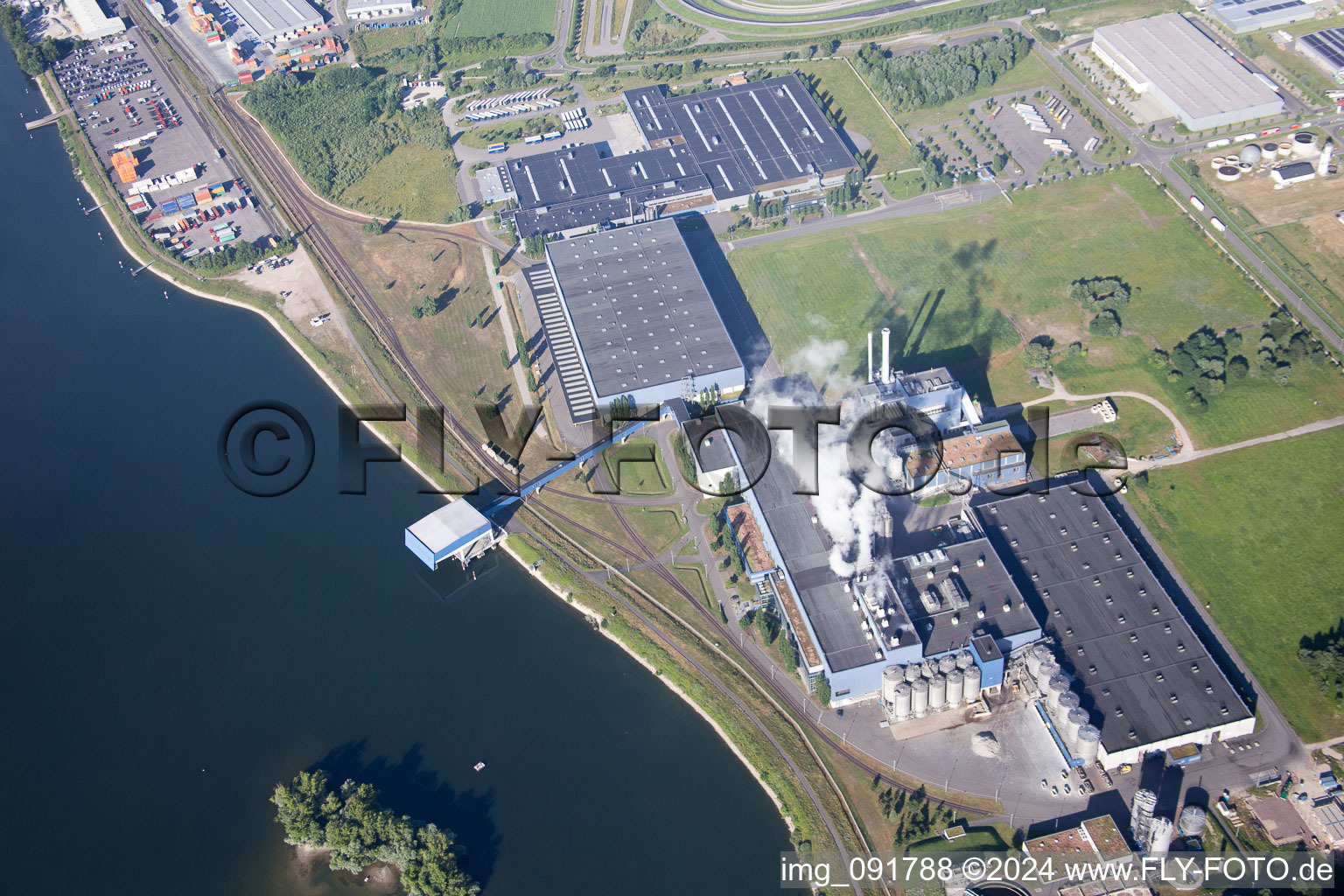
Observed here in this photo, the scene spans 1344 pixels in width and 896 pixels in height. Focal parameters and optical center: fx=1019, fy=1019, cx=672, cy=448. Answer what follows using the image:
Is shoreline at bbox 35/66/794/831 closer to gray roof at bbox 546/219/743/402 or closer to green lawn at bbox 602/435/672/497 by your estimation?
green lawn at bbox 602/435/672/497

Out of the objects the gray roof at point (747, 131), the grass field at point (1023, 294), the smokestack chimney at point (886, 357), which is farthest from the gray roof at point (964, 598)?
the gray roof at point (747, 131)

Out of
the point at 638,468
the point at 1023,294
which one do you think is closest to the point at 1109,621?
the point at 638,468

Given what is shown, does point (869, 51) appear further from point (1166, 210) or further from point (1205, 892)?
point (1205, 892)

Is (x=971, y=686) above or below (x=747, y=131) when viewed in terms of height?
below

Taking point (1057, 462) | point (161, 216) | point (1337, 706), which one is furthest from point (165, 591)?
point (1337, 706)

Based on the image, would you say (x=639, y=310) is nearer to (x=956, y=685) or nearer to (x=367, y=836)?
(x=956, y=685)

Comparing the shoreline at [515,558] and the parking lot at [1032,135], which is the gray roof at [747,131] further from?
the shoreline at [515,558]
